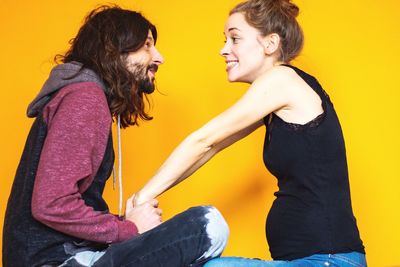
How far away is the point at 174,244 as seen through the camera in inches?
53.9

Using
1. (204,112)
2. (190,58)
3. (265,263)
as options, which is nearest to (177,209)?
(204,112)

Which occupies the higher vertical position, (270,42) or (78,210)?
(270,42)

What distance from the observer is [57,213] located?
1.34m

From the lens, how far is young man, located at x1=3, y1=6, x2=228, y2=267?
1.34m

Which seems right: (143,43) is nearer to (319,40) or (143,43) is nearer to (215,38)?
(215,38)

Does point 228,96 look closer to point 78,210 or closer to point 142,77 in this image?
point 142,77

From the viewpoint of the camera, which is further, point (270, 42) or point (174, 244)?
point (270, 42)

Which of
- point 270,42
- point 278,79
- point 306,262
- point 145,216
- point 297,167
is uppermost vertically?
point 270,42

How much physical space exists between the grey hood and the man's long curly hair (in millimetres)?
43

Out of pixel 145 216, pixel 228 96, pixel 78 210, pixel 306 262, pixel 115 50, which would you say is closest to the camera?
pixel 78 210

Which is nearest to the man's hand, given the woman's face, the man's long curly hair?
the man's long curly hair

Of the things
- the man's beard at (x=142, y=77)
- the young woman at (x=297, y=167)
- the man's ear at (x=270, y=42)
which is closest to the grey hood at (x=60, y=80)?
the man's beard at (x=142, y=77)

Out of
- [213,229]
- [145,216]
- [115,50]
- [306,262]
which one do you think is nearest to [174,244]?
[213,229]

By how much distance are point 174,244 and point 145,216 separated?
0.72 feet
